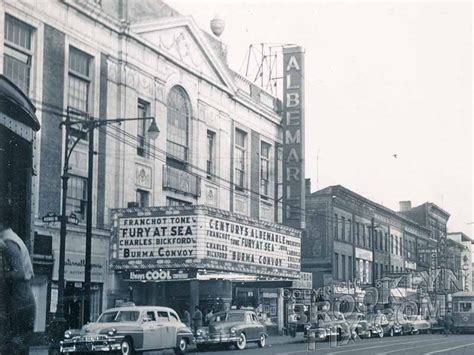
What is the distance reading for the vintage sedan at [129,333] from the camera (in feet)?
69.8

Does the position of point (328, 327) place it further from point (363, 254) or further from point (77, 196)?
point (363, 254)

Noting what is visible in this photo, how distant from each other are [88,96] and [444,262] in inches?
2477

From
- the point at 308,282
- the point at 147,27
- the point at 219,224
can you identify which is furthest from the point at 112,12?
the point at 308,282

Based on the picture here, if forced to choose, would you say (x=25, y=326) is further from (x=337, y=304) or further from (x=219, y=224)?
(x=337, y=304)

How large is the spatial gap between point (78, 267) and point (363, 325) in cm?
1711

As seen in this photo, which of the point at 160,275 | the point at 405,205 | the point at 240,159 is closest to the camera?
the point at 160,275

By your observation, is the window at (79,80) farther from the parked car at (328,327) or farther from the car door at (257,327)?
the parked car at (328,327)

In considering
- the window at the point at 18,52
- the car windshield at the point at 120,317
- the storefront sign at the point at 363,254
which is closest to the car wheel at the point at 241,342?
the car windshield at the point at 120,317

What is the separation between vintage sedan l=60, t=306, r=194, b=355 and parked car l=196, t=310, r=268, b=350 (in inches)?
154

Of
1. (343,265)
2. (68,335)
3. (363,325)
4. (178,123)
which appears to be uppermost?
(178,123)

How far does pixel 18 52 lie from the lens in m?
27.4

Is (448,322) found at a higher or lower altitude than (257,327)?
lower

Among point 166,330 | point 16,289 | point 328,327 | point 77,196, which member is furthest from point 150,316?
point 328,327

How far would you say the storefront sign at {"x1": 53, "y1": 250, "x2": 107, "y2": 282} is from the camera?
94.3 ft
